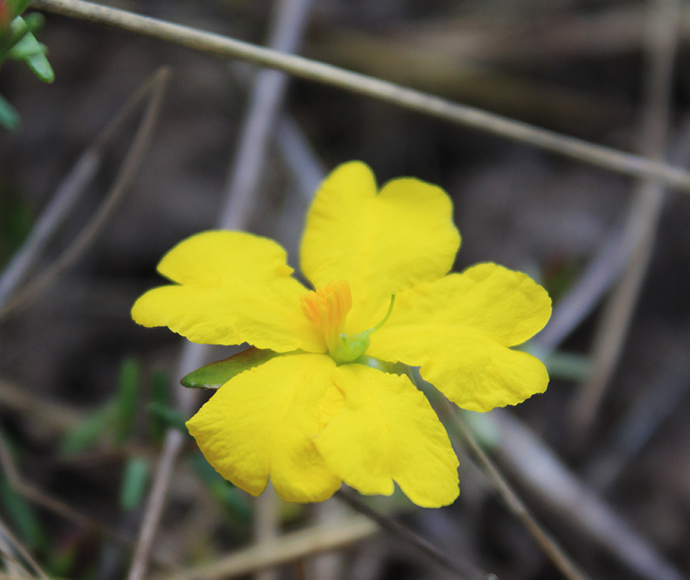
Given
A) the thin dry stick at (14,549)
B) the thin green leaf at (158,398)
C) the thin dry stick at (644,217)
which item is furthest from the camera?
the thin dry stick at (644,217)

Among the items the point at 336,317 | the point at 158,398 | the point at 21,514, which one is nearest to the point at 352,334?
the point at 336,317

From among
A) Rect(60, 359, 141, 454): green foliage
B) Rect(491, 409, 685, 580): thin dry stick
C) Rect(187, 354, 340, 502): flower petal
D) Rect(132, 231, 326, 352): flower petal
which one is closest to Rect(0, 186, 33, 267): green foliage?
Rect(60, 359, 141, 454): green foliage

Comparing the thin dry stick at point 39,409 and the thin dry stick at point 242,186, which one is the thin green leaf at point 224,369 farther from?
the thin dry stick at point 39,409

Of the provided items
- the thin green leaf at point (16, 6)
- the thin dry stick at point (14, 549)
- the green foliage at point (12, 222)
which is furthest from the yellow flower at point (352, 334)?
the green foliage at point (12, 222)

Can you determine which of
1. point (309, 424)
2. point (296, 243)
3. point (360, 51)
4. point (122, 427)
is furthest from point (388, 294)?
point (360, 51)

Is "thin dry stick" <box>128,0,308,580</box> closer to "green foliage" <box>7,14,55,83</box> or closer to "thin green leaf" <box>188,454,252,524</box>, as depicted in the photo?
"thin green leaf" <box>188,454,252,524</box>

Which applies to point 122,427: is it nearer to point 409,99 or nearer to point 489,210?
point 409,99

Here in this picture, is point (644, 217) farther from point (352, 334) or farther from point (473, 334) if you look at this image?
point (352, 334)

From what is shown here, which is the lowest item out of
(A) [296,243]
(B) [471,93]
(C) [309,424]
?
(A) [296,243]
